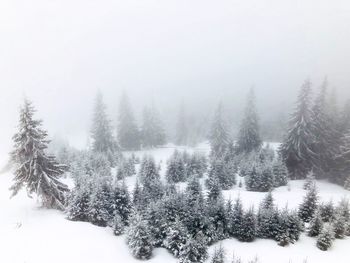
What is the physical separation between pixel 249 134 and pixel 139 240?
35428 millimetres

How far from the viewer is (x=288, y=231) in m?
15.4

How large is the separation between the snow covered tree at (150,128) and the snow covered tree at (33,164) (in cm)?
3802

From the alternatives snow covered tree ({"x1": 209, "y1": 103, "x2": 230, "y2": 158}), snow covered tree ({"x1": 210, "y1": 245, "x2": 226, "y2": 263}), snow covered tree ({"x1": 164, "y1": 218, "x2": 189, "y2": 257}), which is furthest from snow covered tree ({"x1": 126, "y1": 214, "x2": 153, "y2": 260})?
snow covered tree ({"x1": 209, "y1": 103, "x2": 230, "y2": 158})

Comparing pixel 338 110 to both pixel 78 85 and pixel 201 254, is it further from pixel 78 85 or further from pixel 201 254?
pixel 78 85

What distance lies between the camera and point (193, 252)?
13383 mm

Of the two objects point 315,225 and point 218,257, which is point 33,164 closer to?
point 218,257

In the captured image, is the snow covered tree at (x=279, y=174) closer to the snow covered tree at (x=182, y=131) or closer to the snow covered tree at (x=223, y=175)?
the snow covered tree at (x=223, y=175)

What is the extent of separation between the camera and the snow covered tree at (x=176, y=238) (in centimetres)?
1430

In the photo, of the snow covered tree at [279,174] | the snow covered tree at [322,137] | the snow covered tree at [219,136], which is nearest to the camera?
the snow covered tree at [279,174]

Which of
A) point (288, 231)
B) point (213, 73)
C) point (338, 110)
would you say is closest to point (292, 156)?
point (338, 110)

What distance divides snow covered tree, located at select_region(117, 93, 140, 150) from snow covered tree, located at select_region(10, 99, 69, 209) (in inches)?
1402

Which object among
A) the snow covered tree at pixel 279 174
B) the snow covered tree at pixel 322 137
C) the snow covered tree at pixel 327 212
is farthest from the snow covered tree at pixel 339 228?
the snow covered tree at pixel 322 137

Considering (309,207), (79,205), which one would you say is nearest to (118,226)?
(79,205)

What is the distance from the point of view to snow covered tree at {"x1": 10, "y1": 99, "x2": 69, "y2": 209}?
1775cm
